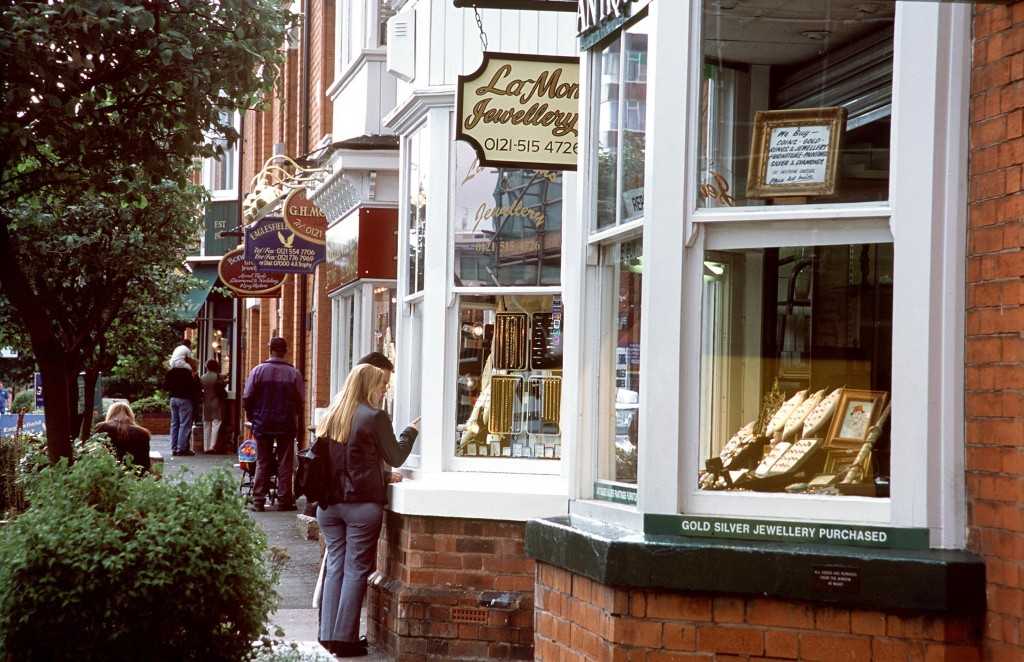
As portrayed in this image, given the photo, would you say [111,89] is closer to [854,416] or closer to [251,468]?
[854,416]

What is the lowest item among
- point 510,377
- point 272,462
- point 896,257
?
point 272,462

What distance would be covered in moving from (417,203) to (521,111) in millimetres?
1920

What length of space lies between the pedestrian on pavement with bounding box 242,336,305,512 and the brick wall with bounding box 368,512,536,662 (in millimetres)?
8040

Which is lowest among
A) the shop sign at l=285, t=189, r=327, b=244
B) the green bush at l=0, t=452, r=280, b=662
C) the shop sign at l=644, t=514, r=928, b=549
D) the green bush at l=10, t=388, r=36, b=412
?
the green bush at l=10, t=388, r=36, b=412

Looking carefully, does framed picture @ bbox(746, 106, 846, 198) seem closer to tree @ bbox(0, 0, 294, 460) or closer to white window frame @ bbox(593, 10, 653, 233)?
white window frame @ bbox(593, 10, 653, 233)

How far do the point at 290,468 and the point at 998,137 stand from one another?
13.2 m

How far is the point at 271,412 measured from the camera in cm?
1680

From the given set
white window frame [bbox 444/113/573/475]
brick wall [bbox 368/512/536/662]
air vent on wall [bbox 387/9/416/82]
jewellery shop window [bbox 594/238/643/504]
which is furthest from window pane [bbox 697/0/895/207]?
air vent on wall [bbox 387/9/416/82]

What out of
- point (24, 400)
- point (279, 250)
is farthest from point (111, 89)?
point (24, 400)

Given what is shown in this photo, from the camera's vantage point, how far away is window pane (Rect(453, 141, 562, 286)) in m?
8.99

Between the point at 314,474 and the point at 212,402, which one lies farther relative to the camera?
the point at 212,402

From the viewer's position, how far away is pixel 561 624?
19.2ft

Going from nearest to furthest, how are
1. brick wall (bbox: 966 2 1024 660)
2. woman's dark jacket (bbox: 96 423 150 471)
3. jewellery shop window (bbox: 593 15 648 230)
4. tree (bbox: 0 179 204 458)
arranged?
brick wall (bbox: 966 2 1024 660) → jewellery shop window (bbox: 593 15 648 230) → woman's dark jacket (bbox: 96 423 150 471) → tree (bbox: 0 179 204 458)

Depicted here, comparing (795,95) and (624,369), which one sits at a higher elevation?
(795,95)
